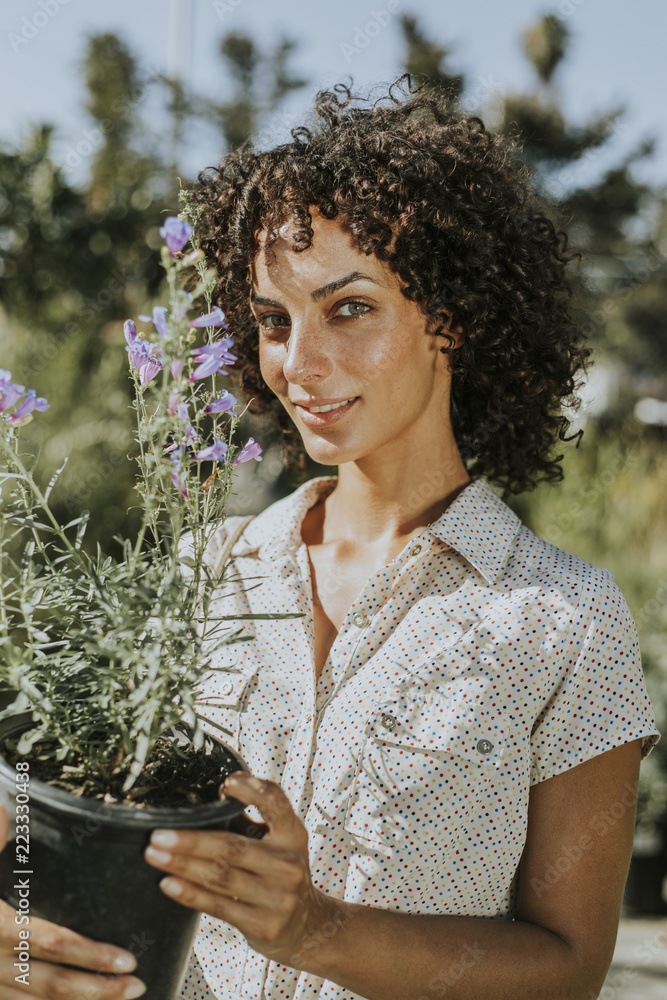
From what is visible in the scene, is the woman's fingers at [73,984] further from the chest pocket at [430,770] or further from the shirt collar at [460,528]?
the shirt collar at [460,528]

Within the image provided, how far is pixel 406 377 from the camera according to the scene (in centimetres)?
163

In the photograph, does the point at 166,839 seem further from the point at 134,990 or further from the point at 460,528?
the point at 460,528

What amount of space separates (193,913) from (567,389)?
149 cm

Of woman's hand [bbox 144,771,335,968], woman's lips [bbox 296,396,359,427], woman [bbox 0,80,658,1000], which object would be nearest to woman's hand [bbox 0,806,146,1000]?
woman's hand [bbox 144,771,335,968]

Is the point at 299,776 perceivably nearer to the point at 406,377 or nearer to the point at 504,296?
the point at 406,377

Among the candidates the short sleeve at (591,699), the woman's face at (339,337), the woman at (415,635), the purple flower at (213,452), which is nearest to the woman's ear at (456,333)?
the woman at (415,635)

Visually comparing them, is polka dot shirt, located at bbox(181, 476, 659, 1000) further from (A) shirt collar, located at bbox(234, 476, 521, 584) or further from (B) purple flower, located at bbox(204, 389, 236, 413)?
(B) purple flower, located at bbox(204, 389, 236, 413)

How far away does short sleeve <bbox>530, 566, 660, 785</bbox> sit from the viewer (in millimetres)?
1463

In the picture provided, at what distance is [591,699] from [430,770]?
0.31 m

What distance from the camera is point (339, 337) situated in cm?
154

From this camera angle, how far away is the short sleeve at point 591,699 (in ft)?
4.80

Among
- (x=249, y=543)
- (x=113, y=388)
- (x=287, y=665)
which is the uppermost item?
(x=113, y=388)

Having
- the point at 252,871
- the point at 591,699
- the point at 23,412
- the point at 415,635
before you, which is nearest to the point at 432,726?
the point at 415,635

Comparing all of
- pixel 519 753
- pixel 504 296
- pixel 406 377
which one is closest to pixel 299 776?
pixel 519 753
